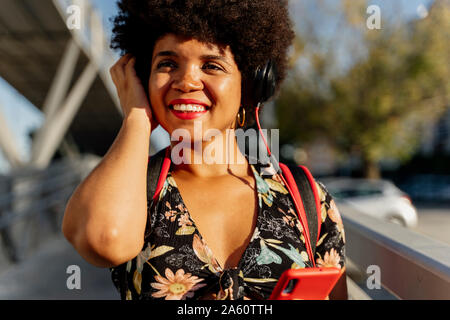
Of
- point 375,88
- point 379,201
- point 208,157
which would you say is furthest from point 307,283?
point 375,88

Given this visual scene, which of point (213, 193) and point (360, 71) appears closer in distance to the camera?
point (213, 193)

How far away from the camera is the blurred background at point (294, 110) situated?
6.08 m

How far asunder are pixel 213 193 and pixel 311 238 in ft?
1.45

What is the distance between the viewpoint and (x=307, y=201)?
1585 mm

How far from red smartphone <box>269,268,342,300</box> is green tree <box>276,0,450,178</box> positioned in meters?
15.8

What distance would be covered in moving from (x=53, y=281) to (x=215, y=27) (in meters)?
4.54

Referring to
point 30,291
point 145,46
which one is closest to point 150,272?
point 145,46

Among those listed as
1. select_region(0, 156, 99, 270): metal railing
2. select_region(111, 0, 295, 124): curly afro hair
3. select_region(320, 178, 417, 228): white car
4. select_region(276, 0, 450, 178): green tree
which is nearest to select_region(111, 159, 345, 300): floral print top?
select_region(111, 0, 295, 124): curly afro hair

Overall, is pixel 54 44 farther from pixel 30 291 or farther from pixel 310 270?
pixel 310 270

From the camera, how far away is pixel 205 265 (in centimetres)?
138

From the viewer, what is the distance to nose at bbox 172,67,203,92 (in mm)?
1449

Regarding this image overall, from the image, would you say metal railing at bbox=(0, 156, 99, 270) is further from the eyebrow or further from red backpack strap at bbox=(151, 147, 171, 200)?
the eyebrow

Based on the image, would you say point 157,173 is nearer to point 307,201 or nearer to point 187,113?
point 187,113
